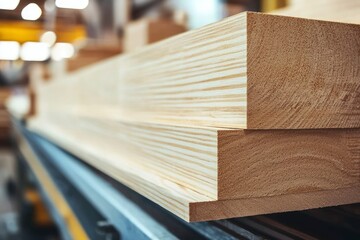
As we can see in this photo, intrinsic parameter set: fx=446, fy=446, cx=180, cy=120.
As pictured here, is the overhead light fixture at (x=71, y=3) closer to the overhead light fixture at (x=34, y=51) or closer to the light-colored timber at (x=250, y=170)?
the overhead light fixture at (x=34, y=51)

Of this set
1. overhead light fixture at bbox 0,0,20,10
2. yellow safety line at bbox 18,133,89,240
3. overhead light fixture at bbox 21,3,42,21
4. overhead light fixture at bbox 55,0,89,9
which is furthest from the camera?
overhead light fixture at bbox 21,3,42,21

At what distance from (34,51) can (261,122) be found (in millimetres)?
15875

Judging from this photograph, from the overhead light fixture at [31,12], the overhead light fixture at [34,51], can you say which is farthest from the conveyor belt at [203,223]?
the overhead light fixture at [34,51]

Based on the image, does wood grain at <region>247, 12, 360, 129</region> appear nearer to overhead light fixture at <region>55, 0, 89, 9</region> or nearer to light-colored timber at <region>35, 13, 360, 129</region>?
light-colored timber at <region>35, 13, 360, 129</region>

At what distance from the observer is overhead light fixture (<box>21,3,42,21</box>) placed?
430 inches

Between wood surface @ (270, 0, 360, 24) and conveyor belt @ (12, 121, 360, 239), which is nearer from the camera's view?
conveyor belt @ (12, 121, 360, 239)

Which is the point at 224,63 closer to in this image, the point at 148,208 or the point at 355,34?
the point at 355,34

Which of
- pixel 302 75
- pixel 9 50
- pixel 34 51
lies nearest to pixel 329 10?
pixel 302 75

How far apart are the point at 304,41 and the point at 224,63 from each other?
0.39 ft

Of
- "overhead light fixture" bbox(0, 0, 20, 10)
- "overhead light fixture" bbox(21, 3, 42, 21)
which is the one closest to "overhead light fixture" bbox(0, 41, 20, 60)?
"overhead light fixture" bbox(21, 3, 42, 21)

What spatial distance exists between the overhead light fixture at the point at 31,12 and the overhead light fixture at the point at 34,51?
7.90ft

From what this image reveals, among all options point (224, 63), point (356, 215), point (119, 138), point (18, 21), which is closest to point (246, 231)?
point (356, 215)

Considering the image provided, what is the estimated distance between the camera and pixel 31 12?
37.7 feet

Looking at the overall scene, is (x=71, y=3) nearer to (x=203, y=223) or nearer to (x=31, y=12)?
(x=31, y=12)
